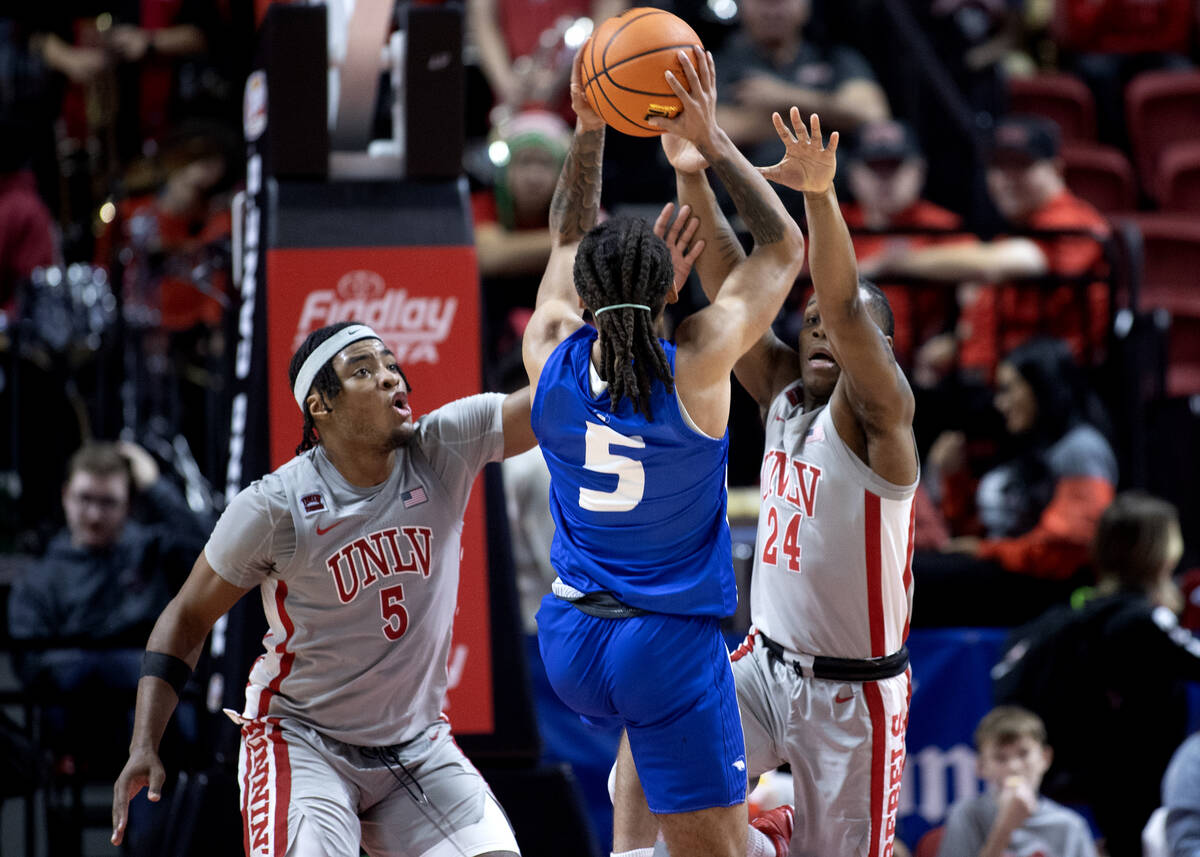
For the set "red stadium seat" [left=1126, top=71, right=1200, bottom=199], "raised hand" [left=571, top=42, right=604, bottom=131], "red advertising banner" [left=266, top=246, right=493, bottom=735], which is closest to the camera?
"raised hand" [left=571, top=42, right=604, bottom=131]

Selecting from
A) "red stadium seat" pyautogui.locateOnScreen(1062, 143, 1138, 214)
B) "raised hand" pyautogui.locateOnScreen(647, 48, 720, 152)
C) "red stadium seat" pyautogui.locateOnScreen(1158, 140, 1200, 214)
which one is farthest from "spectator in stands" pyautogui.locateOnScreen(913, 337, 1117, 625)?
"red stadium seat" pyautogui.locateOnScreen(1158, 140, 1200, 214)

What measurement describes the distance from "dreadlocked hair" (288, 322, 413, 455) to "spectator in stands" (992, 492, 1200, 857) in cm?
369

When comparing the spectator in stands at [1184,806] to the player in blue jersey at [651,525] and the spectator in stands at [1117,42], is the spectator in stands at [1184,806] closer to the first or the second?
the player in blue jersey at [651,525]

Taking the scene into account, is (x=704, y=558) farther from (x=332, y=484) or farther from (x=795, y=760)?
(x=332, y=484)

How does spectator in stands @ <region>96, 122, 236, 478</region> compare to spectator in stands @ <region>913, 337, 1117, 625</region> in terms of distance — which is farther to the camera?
spectator in stands @ <region>96, 122, 236, 478</region>

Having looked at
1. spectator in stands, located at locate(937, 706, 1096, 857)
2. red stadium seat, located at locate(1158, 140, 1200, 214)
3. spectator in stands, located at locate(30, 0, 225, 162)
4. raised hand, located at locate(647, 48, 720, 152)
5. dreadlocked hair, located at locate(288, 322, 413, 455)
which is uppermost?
spectator in stands, located at locate(30, 0, 225, 162)

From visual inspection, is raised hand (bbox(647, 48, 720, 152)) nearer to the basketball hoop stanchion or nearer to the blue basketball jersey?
the blue basketball jersey

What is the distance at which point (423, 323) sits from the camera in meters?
6.22

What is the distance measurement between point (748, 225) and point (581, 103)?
670 mm

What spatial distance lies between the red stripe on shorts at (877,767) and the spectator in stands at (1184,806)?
86.7 inches

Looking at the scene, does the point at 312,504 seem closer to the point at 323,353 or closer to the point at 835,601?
the point at 323,353

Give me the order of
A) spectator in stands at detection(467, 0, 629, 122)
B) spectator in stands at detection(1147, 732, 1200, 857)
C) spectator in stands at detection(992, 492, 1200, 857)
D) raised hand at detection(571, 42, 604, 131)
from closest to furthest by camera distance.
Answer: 1. raised hand at detection(571, 42, 604, 131)
2. spectator in stands at detection(1147, 732, 1200, 857)
3. spectator in stands at detection(992, 492, 1200, 857)
4. spectator in stands at detection(467, 0, 629, 122)

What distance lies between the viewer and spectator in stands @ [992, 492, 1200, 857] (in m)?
7.30

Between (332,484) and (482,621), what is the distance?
5.07ft
